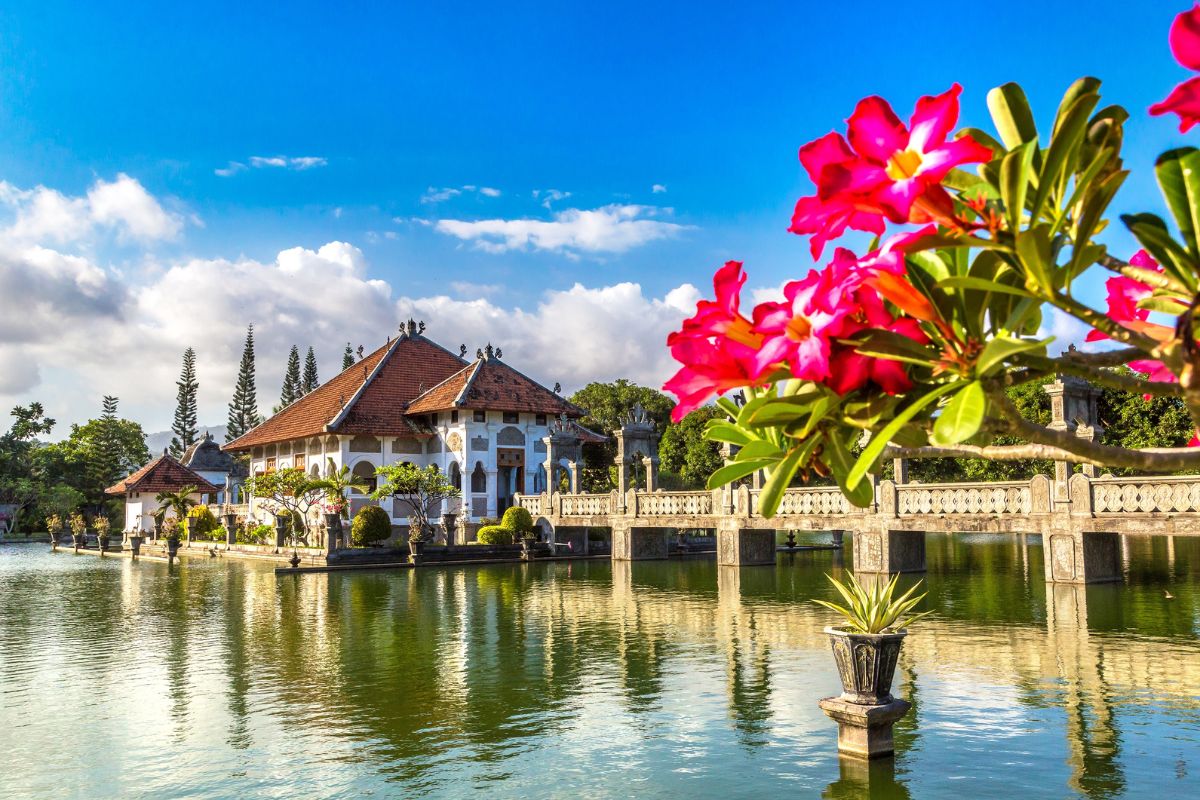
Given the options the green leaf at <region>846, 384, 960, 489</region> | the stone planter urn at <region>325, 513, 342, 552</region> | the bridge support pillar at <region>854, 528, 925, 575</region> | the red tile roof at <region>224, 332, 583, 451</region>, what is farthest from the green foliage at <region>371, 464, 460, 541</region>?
the green leaf at <region>846, 384, 960, 489</region>

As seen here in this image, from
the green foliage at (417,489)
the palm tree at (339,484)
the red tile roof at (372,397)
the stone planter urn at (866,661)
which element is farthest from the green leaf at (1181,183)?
the red tile roof at (372,397)

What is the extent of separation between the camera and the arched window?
130 ft

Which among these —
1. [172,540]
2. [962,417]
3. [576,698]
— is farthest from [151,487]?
[962,417]

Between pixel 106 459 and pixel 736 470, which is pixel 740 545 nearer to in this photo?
pixel 736 470

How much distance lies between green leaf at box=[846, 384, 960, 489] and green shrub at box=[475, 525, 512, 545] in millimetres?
33282

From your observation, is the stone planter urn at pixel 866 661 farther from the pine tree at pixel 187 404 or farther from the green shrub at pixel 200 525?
the pine tree at pixel 187 404

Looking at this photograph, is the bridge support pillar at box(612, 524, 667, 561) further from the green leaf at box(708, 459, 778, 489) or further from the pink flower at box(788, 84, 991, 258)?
the pink flower at box(788, 84, 991, 258)

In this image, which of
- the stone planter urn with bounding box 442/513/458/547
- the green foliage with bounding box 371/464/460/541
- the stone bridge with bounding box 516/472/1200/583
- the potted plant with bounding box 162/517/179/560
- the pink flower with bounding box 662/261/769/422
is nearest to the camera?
the pink flower with bounding box 662/261/769/422

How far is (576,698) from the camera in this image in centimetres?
1116

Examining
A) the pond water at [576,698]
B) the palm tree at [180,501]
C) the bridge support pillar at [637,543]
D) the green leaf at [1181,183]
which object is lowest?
the pond water at [576,698]

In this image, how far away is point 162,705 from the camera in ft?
36.4

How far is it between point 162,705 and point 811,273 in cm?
1134

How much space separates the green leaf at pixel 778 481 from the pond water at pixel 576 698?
645 cm

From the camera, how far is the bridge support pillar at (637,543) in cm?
3300
